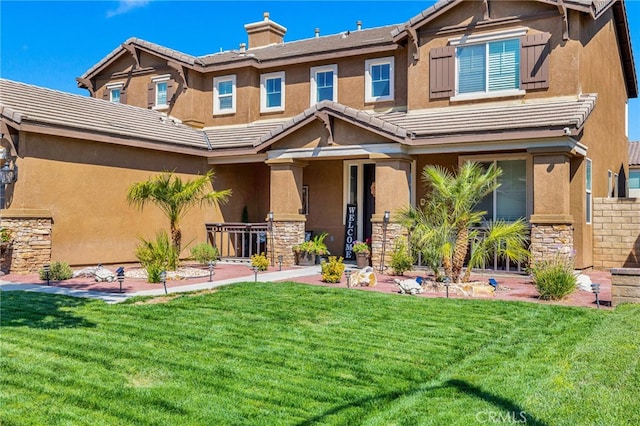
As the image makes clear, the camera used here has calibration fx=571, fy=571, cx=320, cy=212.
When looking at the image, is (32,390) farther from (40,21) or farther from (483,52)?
(483,52)

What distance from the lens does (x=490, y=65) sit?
16812 mm

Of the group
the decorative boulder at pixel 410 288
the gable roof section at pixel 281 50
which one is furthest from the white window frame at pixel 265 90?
the decorative boulder at pixel 410 288

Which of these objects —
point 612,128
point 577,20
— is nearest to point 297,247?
point 577,20

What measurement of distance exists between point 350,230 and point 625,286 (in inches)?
387

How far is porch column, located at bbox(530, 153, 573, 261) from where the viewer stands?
46.0 feet

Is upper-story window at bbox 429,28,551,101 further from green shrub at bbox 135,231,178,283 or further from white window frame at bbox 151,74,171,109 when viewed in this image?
white window frame at bbox 151,74,171,109

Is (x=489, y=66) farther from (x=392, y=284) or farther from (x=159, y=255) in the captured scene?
(x=159, y=255)

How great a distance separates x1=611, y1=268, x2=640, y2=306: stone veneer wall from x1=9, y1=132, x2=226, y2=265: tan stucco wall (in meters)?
12.6

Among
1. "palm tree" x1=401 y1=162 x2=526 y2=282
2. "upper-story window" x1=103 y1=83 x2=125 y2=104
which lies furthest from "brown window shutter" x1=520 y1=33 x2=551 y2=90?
"upper-story window" x1=103 y1=83 x2=125 y2=104

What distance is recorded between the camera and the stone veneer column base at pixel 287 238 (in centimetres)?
1744

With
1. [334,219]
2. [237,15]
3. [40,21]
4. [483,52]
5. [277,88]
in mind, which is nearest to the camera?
[40,21]

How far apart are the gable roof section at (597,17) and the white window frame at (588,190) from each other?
409cm

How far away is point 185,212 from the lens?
18.1 meters

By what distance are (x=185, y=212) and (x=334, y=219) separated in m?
4.97
